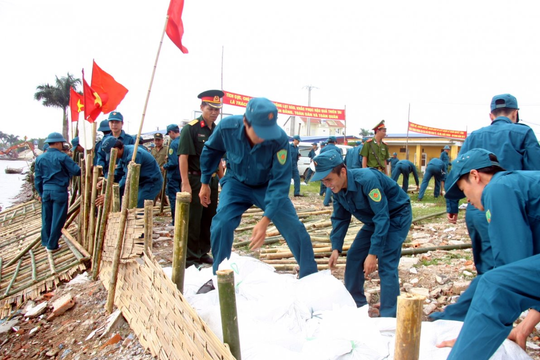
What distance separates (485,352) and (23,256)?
265 inches

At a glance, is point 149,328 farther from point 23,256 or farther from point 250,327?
point 23,256

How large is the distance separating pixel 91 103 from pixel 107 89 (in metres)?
0.44

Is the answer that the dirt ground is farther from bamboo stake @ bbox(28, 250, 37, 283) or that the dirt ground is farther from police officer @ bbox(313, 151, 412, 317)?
bamboo stake @ bbox(28, 250, 37, 283)

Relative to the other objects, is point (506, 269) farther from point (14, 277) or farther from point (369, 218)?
point (14, 277)

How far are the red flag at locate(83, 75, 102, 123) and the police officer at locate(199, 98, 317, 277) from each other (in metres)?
2.65

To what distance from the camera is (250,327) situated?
2.28 meters

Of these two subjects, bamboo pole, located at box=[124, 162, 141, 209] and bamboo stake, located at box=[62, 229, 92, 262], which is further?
bamboo stake, located at box=[62, 229, 92, 262]

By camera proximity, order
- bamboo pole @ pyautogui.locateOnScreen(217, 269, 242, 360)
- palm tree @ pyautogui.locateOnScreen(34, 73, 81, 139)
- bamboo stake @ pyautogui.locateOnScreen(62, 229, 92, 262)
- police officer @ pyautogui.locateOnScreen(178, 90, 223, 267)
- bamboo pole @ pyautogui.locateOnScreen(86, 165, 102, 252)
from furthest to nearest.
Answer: palm tree @ pyautogui.locateOnScreen(34, 73, 81, 139), bamboo stake @ pyautogui.locateOnScreen(62, 229, 92, 262), bamboo pole @ pyautogui.locateOnScreen(86, 165, 102, 252), police officer @ pyautogui.locateOnScreen(178, 90, 223, 267), bamboo pole @ pyautogui.locateOnScreen(217, 269, 242, 360)

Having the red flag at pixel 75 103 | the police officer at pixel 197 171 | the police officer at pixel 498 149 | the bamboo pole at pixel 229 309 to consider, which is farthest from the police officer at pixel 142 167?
the police officer at pixel 498 149

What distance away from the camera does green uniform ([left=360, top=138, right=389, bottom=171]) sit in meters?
7.11

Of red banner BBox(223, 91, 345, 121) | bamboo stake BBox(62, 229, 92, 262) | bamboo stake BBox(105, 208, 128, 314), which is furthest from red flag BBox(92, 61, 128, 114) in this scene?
red banner BBox(223, 91, 345, 121)

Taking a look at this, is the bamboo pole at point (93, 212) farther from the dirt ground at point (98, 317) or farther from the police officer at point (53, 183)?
the police officer at point (53, 183)

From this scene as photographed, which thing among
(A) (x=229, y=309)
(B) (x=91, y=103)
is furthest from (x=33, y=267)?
(A) (x=229, y=309)

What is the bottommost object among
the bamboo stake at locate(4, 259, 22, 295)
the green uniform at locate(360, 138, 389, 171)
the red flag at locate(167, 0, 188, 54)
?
the bamboo stake at locate(4, 259, 22, 295)
